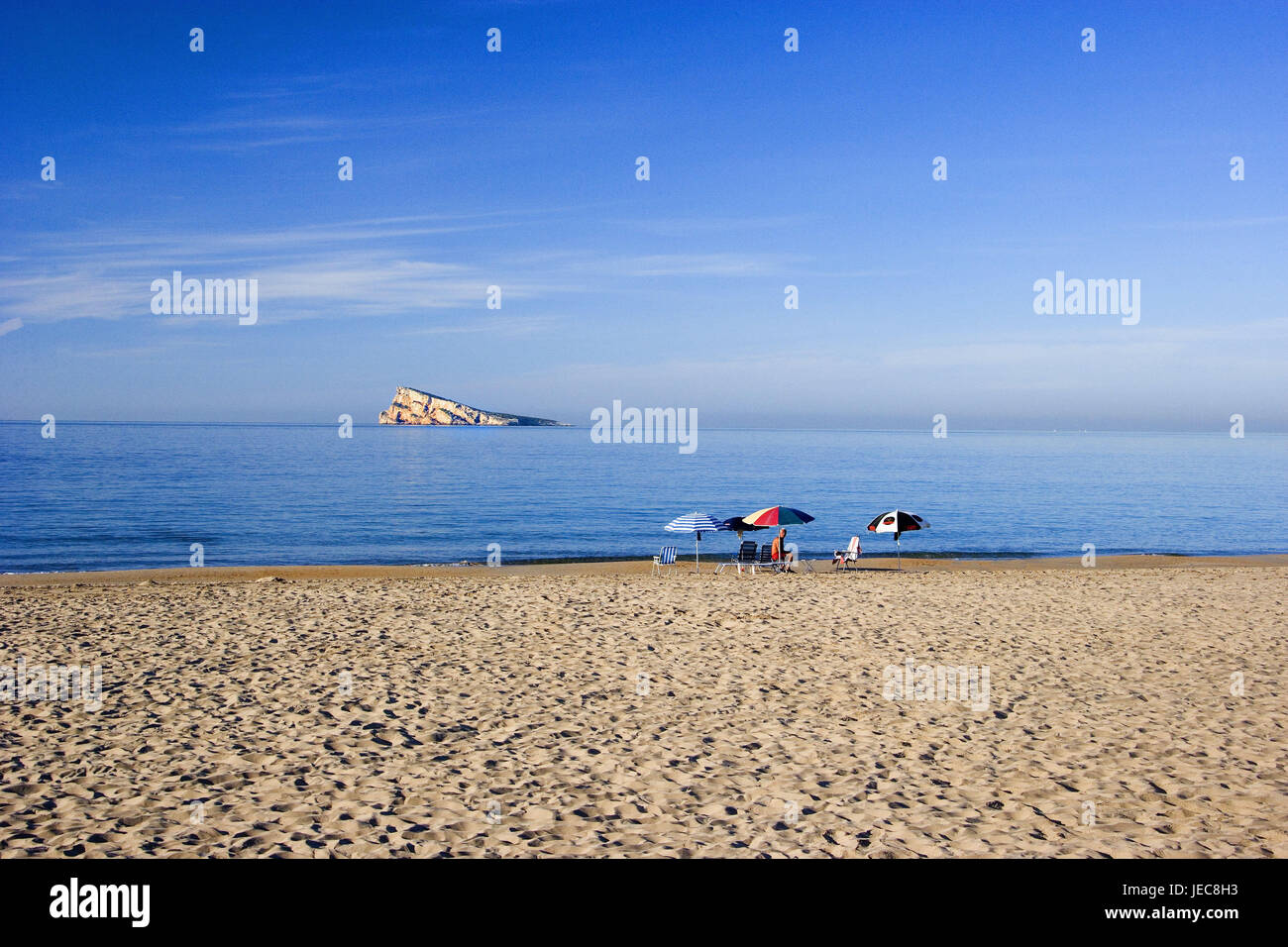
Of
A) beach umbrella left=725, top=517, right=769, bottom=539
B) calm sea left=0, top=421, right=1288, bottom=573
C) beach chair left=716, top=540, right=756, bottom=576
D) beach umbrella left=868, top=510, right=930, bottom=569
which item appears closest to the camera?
beach umbrella left=725, top=517, right=769, bottom=539

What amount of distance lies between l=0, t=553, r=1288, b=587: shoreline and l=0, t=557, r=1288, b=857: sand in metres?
5.91

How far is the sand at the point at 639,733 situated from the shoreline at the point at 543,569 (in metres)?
5.91

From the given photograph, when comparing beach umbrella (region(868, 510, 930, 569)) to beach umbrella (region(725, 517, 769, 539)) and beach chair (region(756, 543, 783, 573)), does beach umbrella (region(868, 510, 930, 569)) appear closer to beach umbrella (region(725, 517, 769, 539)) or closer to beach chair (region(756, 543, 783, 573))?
beach chair (region(756, 543, 783, 573))

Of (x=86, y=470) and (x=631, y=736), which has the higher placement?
(x=86, y=470)

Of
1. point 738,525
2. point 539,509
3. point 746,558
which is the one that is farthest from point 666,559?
point 539,509

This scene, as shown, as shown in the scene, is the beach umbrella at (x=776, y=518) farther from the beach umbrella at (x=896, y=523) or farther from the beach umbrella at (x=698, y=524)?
the beach umbrella at (x=896, y=523)

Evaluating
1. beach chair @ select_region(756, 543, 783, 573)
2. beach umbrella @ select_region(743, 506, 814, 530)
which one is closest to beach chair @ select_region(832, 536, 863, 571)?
beach chair @ select_region(756, 543, 783, 573)

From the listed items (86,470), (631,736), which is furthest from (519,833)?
(86,470)

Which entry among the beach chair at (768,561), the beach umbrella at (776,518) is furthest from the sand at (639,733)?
the beach chair at (768,561)

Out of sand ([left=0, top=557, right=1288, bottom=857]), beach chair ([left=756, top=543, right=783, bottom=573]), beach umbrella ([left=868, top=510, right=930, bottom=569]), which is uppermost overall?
beach umbrella ([left=868, top=510, right=930, bottom=569])

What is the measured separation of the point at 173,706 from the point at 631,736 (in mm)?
5119

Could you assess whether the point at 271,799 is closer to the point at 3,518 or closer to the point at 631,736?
the point at 631,736

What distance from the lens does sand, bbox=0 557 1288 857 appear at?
6.53m
